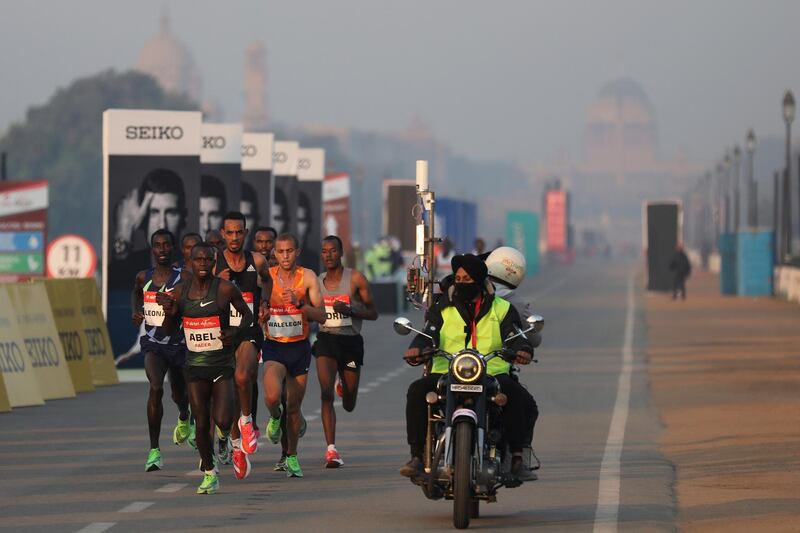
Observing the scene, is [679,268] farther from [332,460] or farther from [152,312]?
[332,460]

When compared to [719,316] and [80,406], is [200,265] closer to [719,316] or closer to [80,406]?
[80,406]

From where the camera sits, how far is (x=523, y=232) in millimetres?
96562

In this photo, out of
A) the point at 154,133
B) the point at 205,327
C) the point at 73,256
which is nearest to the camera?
the point at 205,327

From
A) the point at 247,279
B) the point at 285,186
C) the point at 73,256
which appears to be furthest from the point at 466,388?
the point at 285,186

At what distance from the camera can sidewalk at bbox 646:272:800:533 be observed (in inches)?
526

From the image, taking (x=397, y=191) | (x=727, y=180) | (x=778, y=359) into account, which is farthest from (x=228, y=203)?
(x=727, y=180)

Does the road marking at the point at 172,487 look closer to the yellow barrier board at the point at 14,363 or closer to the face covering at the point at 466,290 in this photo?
the face covering at the point at 466,290

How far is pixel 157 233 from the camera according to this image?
643 inches

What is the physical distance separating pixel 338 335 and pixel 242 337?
3.66ft

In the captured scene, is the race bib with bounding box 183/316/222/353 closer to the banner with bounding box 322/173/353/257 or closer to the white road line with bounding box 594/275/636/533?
the white road line with bounding box 594/275/636/533

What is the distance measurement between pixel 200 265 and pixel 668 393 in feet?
38.0

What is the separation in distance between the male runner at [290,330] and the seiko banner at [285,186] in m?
23.3

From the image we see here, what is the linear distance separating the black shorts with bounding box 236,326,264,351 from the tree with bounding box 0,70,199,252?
90616mm

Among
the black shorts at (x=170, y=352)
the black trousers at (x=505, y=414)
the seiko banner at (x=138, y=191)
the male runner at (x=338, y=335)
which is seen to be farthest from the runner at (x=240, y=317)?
the seiko banner at (x=138, y=191)
